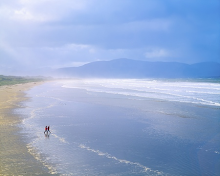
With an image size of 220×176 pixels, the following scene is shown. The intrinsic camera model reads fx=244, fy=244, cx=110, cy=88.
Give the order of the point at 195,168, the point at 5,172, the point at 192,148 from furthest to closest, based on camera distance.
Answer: the point at 192,148
the point at 195,168
the point at 5,172

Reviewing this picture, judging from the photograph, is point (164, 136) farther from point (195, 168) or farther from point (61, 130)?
point (61, 130)

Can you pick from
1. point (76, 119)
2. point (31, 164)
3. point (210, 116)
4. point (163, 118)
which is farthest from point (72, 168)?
point (210, 116)

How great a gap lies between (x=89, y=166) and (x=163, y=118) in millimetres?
14852

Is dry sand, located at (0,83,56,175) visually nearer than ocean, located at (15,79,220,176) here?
Yes

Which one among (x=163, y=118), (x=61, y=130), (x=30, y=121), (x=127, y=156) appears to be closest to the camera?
(x=127, y=156)

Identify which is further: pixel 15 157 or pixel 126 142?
pixel 126 142

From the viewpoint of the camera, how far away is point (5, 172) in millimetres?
12023

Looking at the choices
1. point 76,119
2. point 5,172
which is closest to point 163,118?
point 76,119

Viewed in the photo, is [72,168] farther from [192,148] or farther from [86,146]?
[192,148]

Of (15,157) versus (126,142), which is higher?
(126,142)

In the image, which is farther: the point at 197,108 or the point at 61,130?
the point at 197,108

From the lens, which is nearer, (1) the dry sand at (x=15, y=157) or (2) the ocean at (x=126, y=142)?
(1) the dry sand at (x=15, y=157)

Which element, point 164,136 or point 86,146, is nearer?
point 86,146

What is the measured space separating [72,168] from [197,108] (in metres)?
23.7
